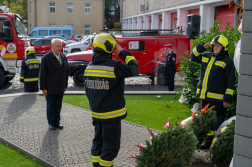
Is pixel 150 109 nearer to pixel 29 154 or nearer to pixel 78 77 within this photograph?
pixel 29 154

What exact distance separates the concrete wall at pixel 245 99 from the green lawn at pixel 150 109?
367 centimetres

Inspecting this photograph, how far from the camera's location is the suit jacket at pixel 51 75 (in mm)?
6477

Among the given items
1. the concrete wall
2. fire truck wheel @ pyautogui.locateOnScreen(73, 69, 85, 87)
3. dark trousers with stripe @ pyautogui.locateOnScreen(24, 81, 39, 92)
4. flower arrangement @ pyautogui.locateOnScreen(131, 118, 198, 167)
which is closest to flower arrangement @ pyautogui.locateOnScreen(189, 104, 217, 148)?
flower arrangement @ pyautogui.locateOnScreen(131, 118, 198, 167)

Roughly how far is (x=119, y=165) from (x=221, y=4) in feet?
50.1

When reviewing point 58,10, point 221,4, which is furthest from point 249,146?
point 58,10

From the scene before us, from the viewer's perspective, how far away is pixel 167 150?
3828 millimetres

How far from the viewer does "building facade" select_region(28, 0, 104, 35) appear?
48.5 metres

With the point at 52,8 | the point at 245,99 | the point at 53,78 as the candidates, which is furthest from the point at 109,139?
the point at 52,8

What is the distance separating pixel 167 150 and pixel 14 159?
2.68m

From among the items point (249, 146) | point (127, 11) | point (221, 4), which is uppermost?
point (127, 11)

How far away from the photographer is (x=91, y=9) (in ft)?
164

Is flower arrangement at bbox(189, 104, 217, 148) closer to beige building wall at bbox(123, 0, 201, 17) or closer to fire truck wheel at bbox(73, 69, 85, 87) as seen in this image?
fire truck wheel at bbox(73, 69, 85, 87)

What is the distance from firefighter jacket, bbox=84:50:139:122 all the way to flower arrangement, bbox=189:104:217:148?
1.30 metres

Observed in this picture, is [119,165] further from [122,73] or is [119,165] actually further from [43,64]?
[43,64]
